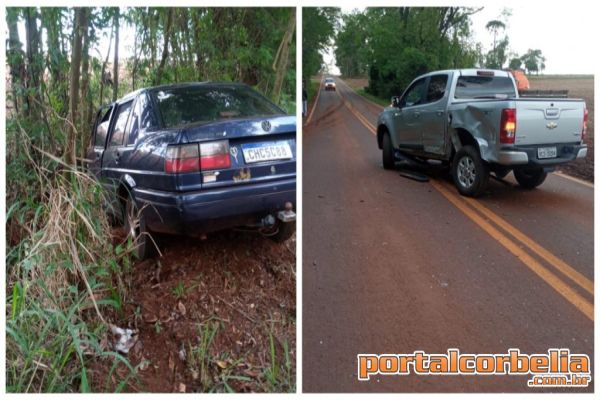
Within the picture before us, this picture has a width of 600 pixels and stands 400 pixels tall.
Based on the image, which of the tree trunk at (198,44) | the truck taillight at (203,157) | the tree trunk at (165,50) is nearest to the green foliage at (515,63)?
the truck taillight at (203,157)

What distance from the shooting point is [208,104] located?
2.32 meters

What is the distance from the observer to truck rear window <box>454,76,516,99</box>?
3.72 m

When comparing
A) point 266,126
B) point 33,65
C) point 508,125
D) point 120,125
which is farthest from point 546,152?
point 33,65

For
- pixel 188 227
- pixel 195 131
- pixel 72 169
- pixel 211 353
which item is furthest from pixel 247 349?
pixel 72 169

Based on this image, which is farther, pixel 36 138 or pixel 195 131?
pixel 36 138

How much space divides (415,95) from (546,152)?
205 centimetres

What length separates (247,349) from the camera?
1995 mm

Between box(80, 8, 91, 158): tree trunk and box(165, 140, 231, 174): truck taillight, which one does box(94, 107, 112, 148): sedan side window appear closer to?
box(80, 8, 91, 158): tree trunk

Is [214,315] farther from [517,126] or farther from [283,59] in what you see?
[517,126]

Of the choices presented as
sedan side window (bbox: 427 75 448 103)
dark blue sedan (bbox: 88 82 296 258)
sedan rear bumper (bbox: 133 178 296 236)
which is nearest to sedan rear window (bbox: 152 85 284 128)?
dark blue sedan (bbox: 88 82 296 258)
